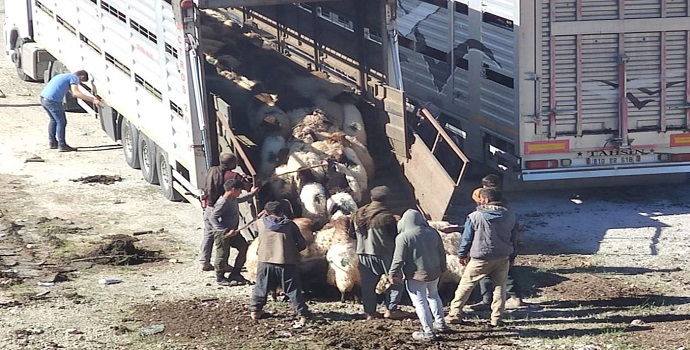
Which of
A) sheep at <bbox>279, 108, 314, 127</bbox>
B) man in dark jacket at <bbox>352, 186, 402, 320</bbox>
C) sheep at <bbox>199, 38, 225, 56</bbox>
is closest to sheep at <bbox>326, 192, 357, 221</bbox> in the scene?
man in dark jacket at <bbox>352, 186, 402, 320</bbox>

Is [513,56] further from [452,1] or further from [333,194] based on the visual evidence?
[333,194]

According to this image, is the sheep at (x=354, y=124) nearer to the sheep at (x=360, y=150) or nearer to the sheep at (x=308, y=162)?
the sheep at (x=360, y=150)

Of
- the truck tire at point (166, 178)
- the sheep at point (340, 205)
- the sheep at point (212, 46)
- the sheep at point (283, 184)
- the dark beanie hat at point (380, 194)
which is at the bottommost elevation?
the truck tire at point (166, 178)

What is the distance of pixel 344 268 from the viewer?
469 inches

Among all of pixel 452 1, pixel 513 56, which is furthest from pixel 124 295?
pixel 452 1

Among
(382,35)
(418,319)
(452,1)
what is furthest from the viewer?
(452,1)

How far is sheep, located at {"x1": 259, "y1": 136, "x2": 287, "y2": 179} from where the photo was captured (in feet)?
45.2

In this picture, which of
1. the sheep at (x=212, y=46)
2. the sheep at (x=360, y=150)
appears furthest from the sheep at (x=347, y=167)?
the sheep at (x=212, y=46)

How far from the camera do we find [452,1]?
16891 mm

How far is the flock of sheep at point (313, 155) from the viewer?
12.2 meters

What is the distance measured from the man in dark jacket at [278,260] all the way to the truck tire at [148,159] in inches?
195

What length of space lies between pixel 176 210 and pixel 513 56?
4.48 meters

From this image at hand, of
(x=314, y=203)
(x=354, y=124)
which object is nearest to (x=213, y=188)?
(x=314, y=203)

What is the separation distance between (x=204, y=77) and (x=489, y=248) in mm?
4184
